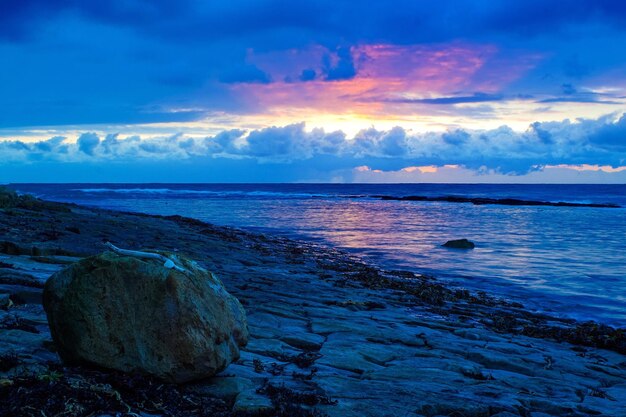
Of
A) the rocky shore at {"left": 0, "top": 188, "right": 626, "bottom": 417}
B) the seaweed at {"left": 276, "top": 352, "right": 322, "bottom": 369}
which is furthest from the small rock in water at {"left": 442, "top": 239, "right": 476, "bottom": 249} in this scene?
the seaweed at {"left": 276, "top": 352, "right": 322, "bottom": 369}

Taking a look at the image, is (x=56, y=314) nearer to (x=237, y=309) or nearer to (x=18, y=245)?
(x=237, y=309)

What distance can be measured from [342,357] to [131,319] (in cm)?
298

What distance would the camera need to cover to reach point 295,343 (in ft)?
23.5

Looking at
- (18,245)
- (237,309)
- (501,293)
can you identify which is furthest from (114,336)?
(501,293)

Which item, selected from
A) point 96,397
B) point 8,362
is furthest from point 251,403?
point 8,362

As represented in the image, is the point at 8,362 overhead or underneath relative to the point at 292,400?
overhead

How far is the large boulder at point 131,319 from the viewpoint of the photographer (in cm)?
461

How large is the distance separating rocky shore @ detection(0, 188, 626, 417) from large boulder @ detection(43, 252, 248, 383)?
0.17 metres

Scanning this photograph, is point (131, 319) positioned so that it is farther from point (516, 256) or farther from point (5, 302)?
point (516, 256)

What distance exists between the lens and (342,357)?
6.66m

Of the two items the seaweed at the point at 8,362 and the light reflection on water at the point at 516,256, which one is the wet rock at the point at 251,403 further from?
the light reflection on water at the point at 516,256

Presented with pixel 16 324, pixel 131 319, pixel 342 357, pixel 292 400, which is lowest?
pixel 342 357

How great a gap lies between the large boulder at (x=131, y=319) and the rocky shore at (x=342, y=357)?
167 mm

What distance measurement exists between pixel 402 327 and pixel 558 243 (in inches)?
801
